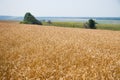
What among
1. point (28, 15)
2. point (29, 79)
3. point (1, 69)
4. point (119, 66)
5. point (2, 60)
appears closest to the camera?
point (29, 79)

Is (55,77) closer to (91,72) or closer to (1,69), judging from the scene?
(91,72)

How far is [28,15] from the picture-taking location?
77688mm

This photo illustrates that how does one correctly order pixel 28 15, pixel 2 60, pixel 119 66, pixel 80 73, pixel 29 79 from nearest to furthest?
pixel 29 79, pixel 80 73, pixel 119 66, pixel 2 60, pixel 28 15

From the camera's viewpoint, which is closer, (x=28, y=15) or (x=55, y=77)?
(x=55, y=77)

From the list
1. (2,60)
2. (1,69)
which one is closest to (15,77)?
(1,69)

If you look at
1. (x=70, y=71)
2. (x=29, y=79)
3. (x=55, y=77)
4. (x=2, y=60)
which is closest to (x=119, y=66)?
(x=70, y=71)

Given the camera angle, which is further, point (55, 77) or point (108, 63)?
point (108, 63)

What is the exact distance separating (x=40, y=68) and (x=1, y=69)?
4.46 ft

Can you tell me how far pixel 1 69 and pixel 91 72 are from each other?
3111 millimetres

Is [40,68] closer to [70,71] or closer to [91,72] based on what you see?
[70,71]

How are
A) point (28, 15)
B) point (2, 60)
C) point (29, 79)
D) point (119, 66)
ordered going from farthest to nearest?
point (28, 15)
point (2, 60)
point (119, 66)
point (29, 79)

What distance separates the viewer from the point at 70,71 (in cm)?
681

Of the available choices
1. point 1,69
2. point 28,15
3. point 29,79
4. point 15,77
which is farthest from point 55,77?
point 28,15

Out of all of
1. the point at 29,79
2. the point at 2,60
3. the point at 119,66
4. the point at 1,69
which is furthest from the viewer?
the point at 2,60
